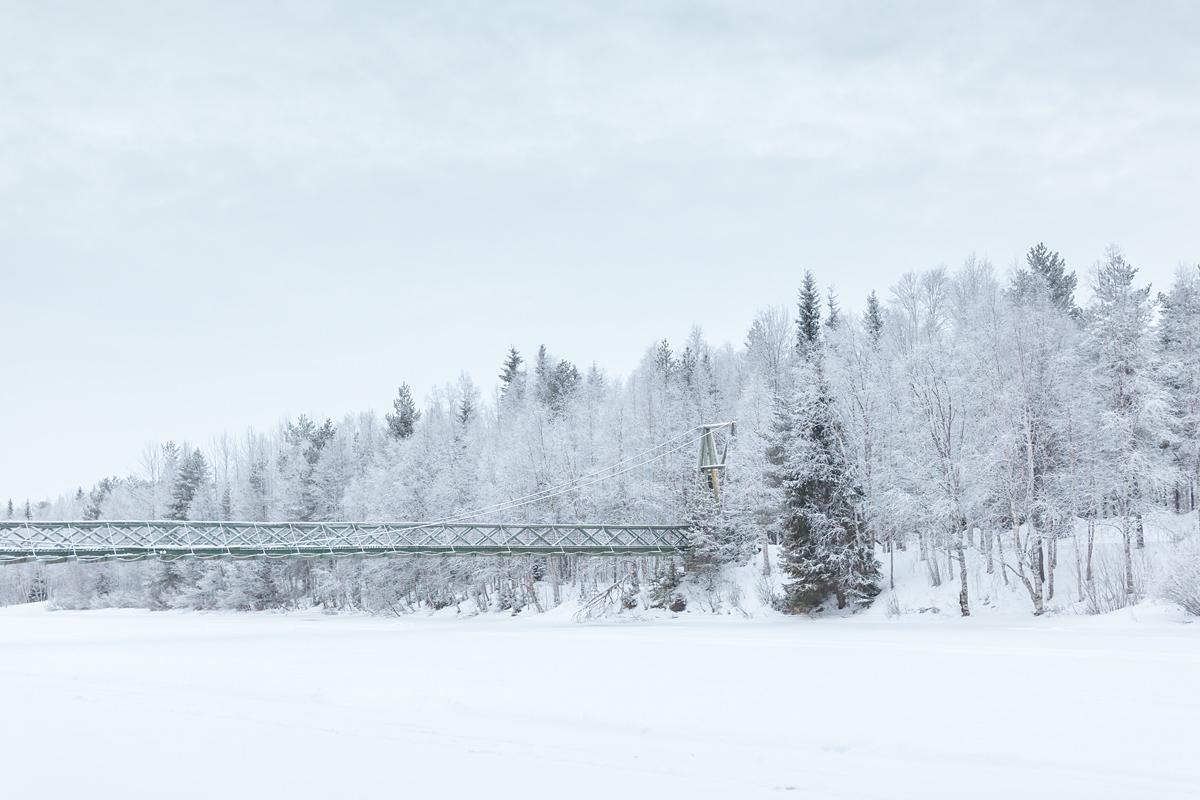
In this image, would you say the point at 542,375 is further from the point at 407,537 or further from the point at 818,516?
the point at 818,516

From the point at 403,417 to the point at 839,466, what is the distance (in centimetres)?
5113

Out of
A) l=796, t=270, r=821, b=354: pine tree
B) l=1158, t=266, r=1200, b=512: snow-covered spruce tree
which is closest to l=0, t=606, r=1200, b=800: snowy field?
l=1158, t=266, r=1200, b=512: snow-covered spruce tree

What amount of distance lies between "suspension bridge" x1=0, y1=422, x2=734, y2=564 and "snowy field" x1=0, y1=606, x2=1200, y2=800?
1673cm

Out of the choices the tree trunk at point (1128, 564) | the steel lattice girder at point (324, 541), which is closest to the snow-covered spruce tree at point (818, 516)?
the tree trunk at point (1128, 564)

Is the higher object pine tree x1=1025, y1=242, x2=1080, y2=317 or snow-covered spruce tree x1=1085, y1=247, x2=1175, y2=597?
pine tree x1=1025, y1=242, x2=1080, y2=317

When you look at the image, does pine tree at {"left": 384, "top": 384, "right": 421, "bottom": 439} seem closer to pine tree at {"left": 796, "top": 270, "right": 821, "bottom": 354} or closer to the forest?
the forest

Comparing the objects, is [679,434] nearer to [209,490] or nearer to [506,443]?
[506,443]

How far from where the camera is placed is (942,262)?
1757 inches

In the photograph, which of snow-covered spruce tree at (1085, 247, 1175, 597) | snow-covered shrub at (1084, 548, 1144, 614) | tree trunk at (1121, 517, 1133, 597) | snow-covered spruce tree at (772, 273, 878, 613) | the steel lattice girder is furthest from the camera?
the steel lattice girder

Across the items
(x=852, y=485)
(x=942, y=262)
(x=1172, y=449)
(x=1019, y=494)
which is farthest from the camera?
(x=942, y=262)

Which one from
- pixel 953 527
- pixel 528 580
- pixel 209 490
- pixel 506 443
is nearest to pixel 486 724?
pixel 953 527

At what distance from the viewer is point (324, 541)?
46.3 metres

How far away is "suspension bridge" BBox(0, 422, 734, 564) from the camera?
38.9 metres

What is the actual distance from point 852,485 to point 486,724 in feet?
95.6
